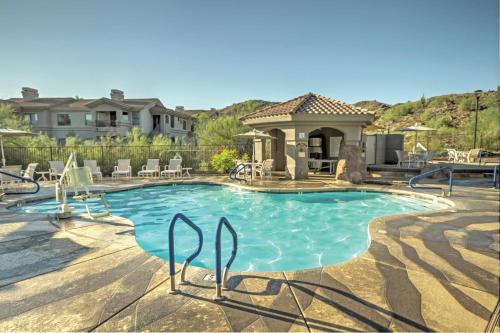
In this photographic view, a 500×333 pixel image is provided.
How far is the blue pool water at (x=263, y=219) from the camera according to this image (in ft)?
19.9

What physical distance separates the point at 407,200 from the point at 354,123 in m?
5.15

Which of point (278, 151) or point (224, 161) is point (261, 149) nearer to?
point (278, 151)

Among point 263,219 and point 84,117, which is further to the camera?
point 84,117

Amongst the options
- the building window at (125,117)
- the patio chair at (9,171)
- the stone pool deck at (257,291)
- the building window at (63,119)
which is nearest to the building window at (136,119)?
the building window at (125,117)

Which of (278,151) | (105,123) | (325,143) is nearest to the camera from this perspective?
(278,151)

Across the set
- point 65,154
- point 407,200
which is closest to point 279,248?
point 407,200

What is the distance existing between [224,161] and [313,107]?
5993 mm

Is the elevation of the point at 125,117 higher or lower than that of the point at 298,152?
higher

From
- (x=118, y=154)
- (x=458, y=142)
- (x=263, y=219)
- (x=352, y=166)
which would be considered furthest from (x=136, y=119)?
(x=458, y=142)

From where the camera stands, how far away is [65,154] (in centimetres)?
1582

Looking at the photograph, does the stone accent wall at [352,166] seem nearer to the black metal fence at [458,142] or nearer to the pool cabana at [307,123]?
the pool cabana at [307,123]

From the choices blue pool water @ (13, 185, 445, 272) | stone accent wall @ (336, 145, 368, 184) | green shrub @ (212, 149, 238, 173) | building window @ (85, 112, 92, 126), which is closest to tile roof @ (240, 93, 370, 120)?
stone accent wall @ (336, 145, 368, 184)

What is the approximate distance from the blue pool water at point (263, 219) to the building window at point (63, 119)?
26.1 meters

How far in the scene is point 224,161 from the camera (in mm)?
16172
